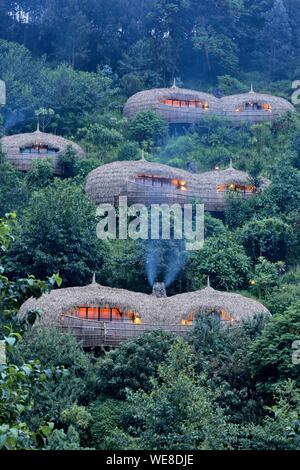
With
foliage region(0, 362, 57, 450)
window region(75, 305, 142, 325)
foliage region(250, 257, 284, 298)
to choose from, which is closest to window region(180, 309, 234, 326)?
window region(75, 305, 142, 325)

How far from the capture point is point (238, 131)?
5500cm

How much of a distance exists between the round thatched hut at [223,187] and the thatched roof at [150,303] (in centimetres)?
1058

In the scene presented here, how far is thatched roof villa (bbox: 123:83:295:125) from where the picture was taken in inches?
2199

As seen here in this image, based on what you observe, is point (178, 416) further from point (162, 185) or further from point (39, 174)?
point (39, 174)

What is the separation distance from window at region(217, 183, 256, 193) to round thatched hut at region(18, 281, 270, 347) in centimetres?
1100

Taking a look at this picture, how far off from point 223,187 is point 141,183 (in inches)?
117

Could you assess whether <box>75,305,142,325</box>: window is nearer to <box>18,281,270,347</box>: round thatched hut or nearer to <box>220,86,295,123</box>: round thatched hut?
<box>18,281,270,347</box>: round thatched hut

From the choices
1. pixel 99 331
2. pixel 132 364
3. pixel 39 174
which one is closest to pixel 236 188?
pixel 39 174

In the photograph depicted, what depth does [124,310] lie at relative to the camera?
3559cm

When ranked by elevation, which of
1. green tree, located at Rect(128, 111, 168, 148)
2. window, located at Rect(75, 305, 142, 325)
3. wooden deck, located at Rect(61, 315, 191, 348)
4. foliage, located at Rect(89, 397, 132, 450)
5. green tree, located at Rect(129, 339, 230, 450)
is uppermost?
green tree, located at Rect(128, 111, 168, 148)

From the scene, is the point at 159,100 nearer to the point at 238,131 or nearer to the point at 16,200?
the point at 238,131

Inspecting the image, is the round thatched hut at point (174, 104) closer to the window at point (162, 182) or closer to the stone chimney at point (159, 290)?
the window at point (162, 182)

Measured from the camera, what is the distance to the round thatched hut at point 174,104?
5584 centimetres

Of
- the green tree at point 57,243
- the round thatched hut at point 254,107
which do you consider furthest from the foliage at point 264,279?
the round thatched hut at point 254,107
